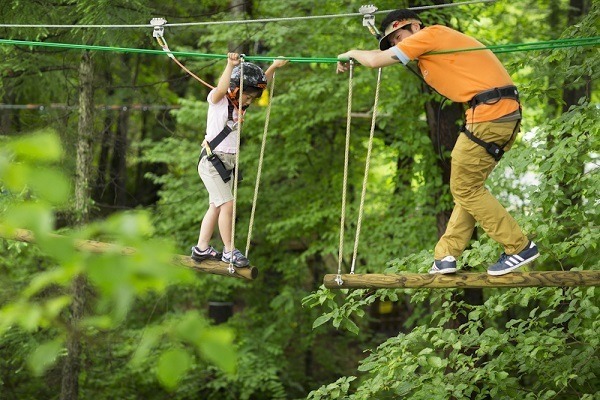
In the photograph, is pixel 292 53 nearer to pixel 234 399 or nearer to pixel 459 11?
pixel 459 11

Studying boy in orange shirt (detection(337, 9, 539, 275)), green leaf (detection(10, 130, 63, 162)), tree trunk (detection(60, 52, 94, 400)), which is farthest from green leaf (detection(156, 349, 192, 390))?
tree trunk (detection(60, 52, 94, 400))

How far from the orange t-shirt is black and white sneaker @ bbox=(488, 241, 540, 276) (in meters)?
0.70

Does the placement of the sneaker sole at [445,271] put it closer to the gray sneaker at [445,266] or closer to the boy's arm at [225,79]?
the gray sneaker at [445,266]

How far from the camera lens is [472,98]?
15.7ft

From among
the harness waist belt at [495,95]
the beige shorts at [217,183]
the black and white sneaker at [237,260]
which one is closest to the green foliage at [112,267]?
the harness waist belt at [495,95]

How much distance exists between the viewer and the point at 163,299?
38.8 feet

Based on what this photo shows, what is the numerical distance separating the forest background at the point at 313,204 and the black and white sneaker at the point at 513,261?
1271 millimetres

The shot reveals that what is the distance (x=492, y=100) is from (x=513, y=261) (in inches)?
32.2

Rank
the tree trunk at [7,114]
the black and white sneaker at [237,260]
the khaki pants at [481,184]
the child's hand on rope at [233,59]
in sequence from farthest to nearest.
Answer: the tree trunk at [7,114] → the black and white sneaker at [237,260] → the child's hand on rope at [233,59] → the khaki pants at [481,184]

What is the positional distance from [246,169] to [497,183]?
357cm

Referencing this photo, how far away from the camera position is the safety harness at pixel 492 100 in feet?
15.6

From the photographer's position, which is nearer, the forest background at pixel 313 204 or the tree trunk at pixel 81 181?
the forest background at pixel 313 204

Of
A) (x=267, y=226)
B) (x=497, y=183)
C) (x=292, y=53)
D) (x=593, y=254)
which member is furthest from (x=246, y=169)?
(x=593, y=254)

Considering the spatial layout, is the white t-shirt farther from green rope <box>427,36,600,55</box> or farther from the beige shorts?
green rope <box>427,36,600,55</box>
